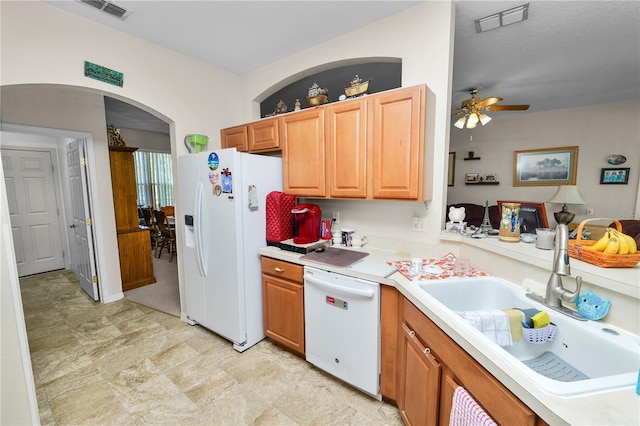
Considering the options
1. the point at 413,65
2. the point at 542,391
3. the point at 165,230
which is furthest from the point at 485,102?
the point at 165,230

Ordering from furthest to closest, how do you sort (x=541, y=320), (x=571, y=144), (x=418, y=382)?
1. (x=571, y=144)
2. (x=418, y=382)
3. (x=541, y=320)

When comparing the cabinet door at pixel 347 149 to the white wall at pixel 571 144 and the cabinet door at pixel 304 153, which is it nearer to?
the cabinet door at pixel 304 153

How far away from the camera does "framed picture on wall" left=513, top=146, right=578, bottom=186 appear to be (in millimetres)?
4469

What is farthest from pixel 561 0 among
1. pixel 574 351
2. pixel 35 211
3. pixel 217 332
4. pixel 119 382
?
pixel 35 211

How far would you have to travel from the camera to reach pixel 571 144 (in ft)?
14.6

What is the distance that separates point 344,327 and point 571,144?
5319 mm

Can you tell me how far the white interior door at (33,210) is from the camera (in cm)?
398

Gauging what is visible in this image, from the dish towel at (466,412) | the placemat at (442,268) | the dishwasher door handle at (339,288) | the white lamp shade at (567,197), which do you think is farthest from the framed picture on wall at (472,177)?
the dish towel at (466,412)

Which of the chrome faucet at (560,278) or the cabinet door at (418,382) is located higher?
the chrome faucet at (560,278)

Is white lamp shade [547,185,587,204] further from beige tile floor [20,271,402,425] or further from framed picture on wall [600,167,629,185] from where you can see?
beige tile floor [20,271,402,425]

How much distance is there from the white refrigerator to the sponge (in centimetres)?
194

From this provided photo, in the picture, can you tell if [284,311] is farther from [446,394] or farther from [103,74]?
[103,74]

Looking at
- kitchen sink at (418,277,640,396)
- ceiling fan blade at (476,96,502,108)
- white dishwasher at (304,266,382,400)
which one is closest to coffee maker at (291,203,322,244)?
white dishwasher at (304,266,382,400)

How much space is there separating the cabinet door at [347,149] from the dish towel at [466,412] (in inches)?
51.9
